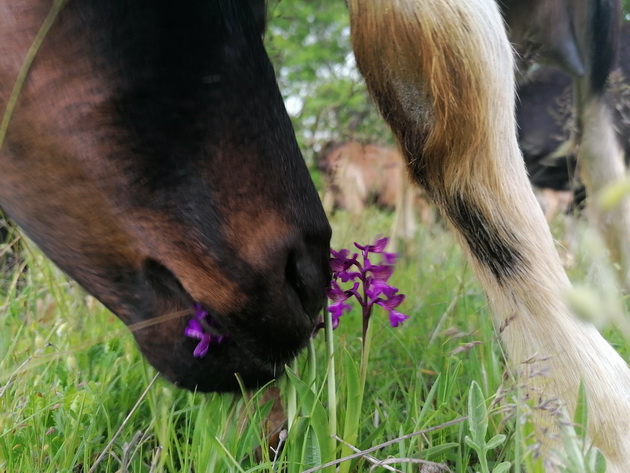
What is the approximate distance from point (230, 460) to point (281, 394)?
8.2 inches

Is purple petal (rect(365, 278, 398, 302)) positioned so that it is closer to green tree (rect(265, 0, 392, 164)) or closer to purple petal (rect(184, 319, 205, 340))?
purple petal (rect(184, 319, 205, 340))

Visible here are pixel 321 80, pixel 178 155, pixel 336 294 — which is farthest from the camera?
pixel 321 80

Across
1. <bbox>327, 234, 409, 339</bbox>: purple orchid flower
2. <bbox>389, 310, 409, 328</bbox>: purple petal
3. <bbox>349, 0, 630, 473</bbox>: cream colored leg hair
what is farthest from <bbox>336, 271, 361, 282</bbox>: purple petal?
<bbox>349, 0, 630, 473</bbox>: cream colored leg hair

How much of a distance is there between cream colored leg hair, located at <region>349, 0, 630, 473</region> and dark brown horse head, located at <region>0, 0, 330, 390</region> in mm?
263

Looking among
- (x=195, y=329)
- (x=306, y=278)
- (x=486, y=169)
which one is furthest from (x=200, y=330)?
(x=486, y=169)

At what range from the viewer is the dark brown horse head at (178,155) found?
1165 millimetres

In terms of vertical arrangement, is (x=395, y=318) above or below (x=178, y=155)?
below

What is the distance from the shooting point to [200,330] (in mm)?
1245

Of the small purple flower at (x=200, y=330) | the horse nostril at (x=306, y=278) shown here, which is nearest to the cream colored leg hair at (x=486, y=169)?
the horse nostril at (x=306, y=278)

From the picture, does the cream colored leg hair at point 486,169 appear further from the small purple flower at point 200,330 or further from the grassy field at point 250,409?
the small purple flower at point 200,330

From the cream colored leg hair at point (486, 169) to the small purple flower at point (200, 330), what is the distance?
1.82 ft

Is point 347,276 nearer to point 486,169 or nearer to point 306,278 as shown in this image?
point 306,278

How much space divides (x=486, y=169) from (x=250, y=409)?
708 mm

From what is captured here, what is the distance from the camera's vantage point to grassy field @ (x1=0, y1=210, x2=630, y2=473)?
4.03 feet
